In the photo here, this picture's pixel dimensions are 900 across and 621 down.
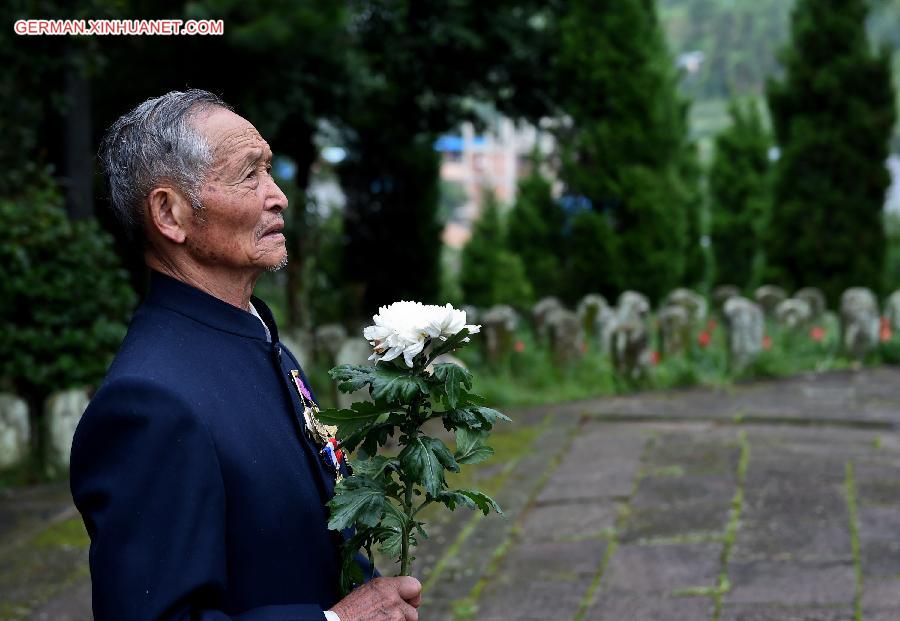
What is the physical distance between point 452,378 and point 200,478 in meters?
0.47

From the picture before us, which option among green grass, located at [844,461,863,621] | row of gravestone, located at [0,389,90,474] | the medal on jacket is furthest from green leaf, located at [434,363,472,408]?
row of gravestone, located at [0,389,90,474]

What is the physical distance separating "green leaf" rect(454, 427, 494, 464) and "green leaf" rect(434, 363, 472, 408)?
90mm

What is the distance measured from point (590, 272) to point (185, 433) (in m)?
9.60

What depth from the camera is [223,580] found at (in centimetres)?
188

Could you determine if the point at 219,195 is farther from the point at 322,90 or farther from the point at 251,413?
the point at 322,90

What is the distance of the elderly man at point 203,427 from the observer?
71.7 inches

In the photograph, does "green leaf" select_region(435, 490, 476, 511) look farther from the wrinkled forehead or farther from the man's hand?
the wrinkled forehead

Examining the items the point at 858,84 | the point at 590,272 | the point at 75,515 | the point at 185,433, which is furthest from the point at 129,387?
the point at 858,84

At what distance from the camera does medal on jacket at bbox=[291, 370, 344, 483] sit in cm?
220

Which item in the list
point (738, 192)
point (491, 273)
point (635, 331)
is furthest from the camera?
point (738, 192)

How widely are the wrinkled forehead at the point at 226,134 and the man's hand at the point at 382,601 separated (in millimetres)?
798

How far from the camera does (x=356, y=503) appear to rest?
6.71 feet

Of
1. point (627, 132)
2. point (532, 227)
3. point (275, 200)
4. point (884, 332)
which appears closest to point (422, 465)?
point (275, 200)

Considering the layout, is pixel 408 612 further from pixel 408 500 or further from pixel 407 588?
pixel 408 500
